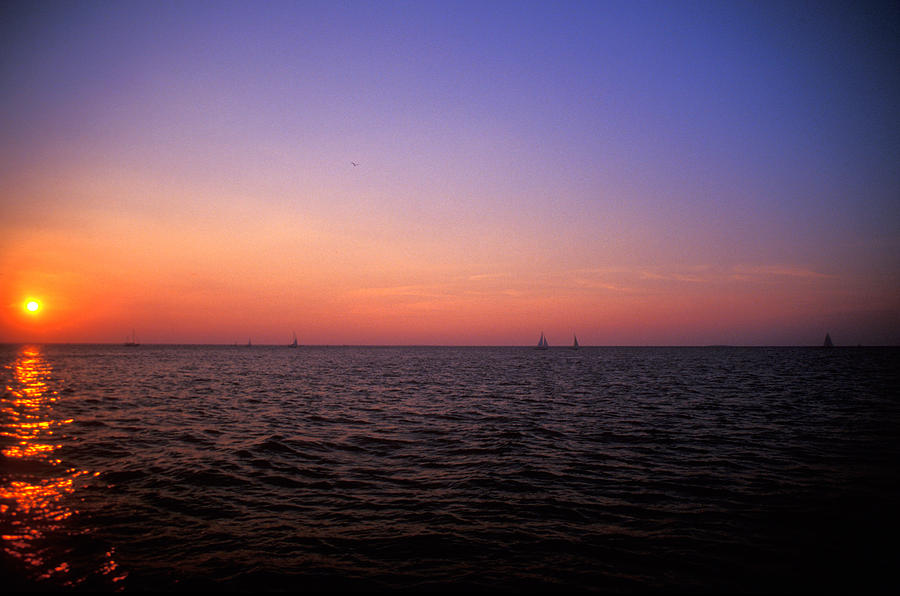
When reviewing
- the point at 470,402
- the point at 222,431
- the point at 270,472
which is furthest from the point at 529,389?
the point at 270,472

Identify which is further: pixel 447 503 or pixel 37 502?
pixel 447 503

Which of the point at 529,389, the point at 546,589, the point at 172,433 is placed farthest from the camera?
the point at 529,389

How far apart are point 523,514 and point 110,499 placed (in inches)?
423

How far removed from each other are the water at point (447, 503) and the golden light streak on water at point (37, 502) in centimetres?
6

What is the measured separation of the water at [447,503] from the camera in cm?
815

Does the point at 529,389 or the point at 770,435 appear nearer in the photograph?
the point at 770,435

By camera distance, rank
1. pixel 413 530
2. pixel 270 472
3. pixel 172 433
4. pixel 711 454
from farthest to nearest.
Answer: pixel 172 433 < pixel 711 454 < pixel 270 472 < pixel 413 530

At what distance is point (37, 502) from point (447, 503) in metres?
10.4

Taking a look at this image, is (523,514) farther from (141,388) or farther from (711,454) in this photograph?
→ (141,388)

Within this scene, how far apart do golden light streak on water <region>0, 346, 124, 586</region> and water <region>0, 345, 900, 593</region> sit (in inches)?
2.4

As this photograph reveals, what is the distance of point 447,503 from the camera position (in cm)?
1181

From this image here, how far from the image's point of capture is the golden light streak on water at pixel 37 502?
8.05m

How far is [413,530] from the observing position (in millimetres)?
10031

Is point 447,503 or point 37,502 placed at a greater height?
point 37,502
